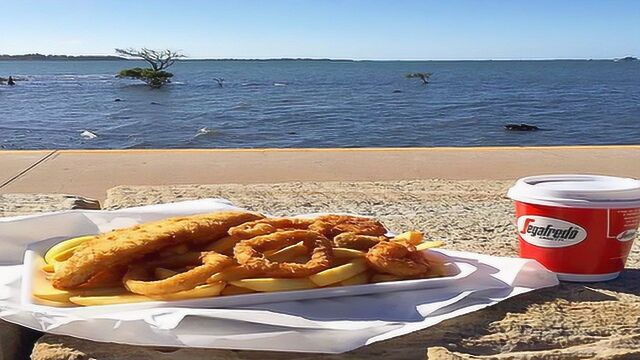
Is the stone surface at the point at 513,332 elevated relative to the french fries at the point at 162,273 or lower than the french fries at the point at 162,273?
lower

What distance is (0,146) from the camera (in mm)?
20469

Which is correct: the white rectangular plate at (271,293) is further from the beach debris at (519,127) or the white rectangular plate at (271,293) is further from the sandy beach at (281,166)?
the beach debris at (519,127)

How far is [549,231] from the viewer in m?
1.81

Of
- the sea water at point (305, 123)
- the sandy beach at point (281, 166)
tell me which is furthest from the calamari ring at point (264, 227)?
the sea water at point (305, 123)

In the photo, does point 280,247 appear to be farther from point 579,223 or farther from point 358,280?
point 579,223

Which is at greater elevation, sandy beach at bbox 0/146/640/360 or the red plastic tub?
the red plastic tub

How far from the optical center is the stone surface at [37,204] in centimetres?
267

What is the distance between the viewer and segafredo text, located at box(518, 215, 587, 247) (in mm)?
1771

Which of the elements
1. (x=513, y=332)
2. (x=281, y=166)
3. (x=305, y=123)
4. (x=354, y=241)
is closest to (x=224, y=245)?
(x=354, y=241)

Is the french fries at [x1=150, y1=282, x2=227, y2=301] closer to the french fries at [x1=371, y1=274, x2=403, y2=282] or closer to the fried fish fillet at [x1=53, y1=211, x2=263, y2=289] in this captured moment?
the fried fish fillet at [x1=53, y1=211, x2=263, y2=289]

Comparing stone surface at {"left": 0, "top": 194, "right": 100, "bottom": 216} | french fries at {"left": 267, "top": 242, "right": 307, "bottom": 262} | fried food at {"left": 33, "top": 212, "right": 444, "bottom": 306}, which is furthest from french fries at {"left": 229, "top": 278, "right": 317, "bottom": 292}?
stone surface at {"left": 0, "top": 194, "right": 100, "bottom": 216}

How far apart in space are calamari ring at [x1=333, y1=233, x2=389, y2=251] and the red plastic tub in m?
0.36

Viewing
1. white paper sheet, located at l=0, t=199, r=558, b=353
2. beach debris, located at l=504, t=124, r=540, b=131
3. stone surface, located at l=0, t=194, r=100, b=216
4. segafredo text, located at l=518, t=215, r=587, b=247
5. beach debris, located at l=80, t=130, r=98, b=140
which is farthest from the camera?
beach debris, located at l=504, t=124, r=540, b=131

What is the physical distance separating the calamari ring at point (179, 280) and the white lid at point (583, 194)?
72cm
